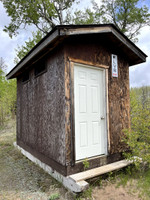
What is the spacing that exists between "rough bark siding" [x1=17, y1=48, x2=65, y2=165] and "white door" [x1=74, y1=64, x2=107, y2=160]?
313 millimetres

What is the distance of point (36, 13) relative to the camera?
954 centimetres

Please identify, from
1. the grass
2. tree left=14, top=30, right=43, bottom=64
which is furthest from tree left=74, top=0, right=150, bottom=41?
the grass

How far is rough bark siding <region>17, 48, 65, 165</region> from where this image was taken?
2.87m

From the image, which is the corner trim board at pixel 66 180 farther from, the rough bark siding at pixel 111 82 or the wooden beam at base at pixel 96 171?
the rough bark siding at pixel 111 82

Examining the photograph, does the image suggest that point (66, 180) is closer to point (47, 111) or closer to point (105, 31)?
point (47, 111)

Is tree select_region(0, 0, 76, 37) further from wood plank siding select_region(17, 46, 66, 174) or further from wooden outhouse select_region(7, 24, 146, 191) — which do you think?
wooden outhouse select_region(7, 24, 146, 191)

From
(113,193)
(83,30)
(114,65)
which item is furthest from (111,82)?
(113,193)

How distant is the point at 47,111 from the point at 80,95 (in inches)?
36.3

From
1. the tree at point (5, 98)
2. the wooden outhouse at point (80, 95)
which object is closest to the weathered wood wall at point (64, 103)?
the wooden outhouse at point (80, 95)

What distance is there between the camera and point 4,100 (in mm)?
10555

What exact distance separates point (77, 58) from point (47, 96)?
112 centimetres

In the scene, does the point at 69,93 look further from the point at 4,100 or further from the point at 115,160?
the point at 4,100

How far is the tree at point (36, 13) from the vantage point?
9.27 meters

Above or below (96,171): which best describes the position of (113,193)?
below
